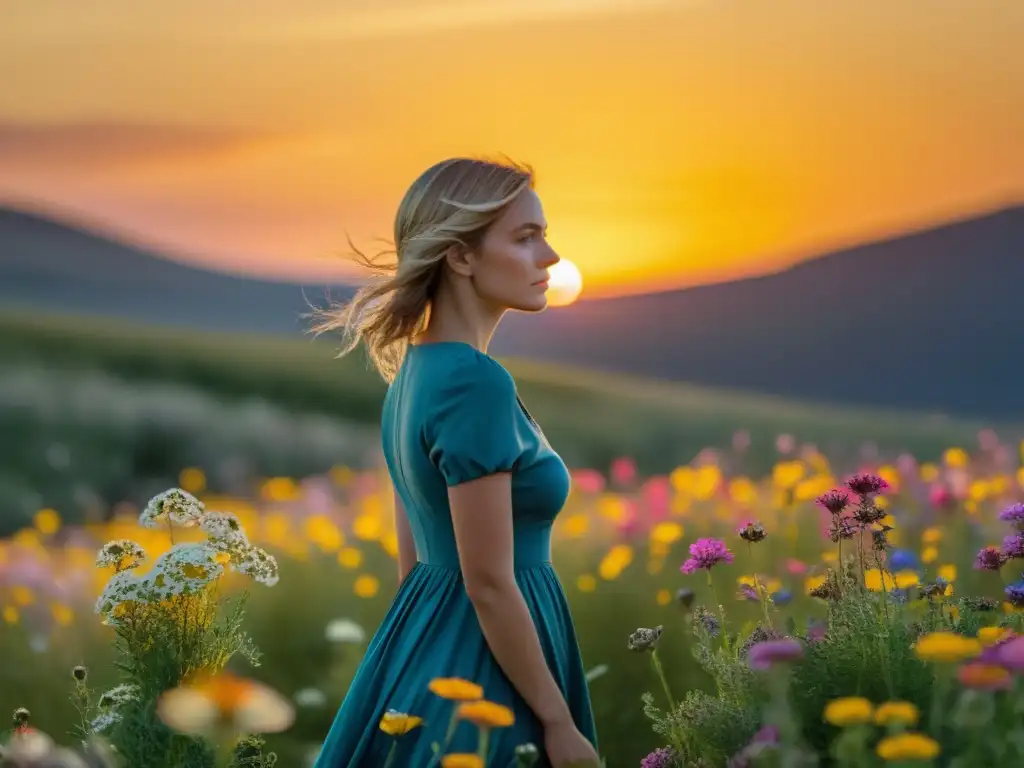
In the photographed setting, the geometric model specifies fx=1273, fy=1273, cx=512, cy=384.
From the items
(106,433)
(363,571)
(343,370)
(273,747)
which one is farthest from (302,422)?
(273,747)

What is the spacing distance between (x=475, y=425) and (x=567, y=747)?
2.28ft

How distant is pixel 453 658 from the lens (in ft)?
9.01

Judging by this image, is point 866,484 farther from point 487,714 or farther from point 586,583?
point 586,583

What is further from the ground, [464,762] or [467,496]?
[467,496]

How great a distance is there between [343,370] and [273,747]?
49.5 feet

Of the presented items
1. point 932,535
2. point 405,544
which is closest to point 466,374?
point 405,544

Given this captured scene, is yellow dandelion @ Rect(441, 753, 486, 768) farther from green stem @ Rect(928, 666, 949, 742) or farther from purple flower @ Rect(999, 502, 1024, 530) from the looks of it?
purple flower @ Rect(999, 502, 1024, 530)

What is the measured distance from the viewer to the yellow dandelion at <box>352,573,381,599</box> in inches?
230

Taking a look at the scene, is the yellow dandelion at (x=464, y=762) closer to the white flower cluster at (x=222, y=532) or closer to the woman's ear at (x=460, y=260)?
the woman's ear at (x=460, y=260)

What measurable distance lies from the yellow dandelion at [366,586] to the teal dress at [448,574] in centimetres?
290

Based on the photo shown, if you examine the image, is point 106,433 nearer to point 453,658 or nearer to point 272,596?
point 272,596

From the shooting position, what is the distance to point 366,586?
588 centimetres

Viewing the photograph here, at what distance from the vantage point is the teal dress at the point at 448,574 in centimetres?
262

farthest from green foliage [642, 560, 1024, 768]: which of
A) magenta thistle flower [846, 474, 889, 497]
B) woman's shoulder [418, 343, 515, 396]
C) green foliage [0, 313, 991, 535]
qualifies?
green foliage [0, 313, 991, 535]
